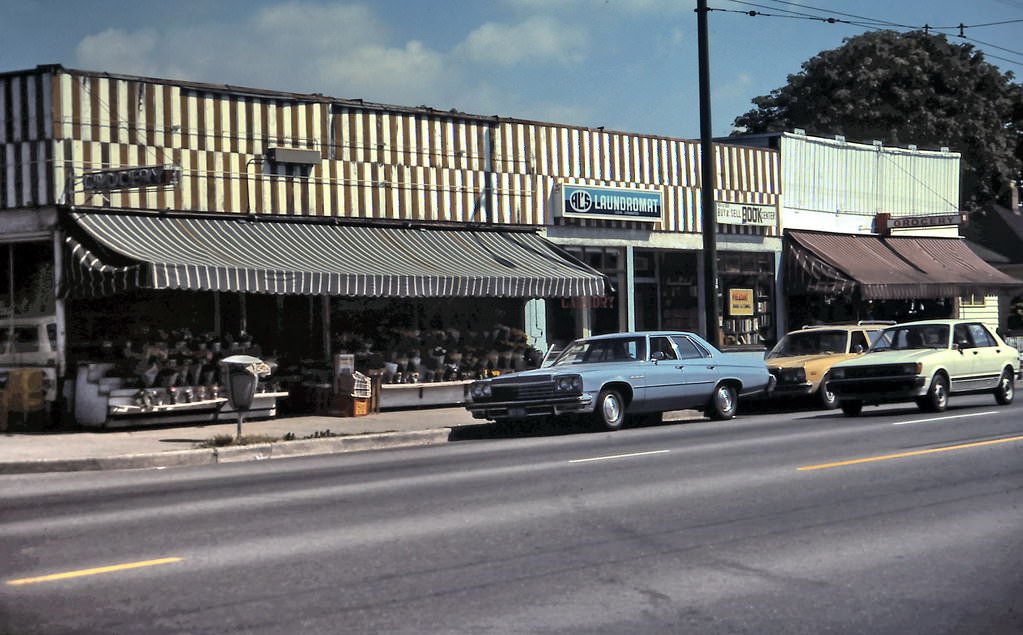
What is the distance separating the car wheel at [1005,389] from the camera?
21.9 metres

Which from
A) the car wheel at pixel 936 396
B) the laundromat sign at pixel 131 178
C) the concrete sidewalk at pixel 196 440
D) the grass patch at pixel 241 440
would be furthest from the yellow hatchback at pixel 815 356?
the laundromat sign at pixel 131 178

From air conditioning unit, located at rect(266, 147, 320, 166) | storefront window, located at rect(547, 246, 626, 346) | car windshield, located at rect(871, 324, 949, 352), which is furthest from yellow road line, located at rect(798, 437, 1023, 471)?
storefront window, located at rect(547, 246, 626, 346)

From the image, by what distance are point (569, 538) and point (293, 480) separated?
5215 millimetres

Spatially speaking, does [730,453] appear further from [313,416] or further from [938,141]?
[938,141]

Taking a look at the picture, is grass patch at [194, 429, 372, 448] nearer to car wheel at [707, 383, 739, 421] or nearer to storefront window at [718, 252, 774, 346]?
car wheel at [707, 383, 739, 421]

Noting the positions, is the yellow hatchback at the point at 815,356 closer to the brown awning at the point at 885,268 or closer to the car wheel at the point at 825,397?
the car wheel at the point at 825,397

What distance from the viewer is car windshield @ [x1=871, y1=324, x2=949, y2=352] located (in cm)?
2139

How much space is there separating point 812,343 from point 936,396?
12.8 ft

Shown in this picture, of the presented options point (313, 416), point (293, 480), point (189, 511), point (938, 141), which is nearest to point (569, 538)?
point (189, 511)

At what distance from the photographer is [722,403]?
21266 mm

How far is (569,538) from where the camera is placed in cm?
866

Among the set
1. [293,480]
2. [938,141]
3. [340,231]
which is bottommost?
[293,480]

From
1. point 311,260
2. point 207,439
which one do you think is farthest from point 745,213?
point 207,439

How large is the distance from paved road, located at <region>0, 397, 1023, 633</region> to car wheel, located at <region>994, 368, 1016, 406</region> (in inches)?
315
